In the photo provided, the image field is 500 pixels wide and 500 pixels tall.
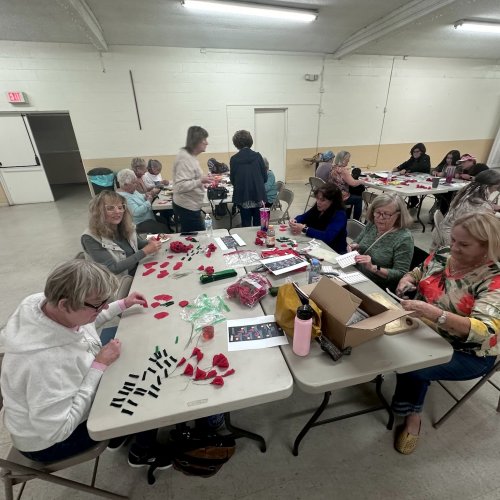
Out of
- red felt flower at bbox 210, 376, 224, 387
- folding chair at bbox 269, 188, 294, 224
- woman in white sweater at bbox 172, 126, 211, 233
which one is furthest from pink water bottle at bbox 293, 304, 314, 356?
folding chair at bbox 269, 188, 294, 224

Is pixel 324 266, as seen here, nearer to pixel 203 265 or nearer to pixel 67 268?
pixel 203 265

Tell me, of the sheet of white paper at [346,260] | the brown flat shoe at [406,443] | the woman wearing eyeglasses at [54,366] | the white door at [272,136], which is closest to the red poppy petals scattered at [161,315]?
the woman wearing eyeglasses at [54,366]

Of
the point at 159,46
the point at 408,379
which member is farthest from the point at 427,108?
the point at 408,379

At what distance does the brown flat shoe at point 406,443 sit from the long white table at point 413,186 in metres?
3.01

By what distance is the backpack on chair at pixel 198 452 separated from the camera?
53.1 inches

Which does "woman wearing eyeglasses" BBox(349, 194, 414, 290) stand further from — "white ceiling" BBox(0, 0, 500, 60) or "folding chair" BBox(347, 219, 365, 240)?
"white ceiling" BBox(0, 0, 500, 60)

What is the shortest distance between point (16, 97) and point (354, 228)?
702cm

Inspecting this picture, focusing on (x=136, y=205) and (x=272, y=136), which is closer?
(x=136, y=205)

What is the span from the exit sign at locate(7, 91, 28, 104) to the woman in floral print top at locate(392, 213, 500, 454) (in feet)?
24.9

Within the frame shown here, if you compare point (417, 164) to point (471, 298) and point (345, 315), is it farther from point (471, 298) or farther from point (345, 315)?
point (345, 315)

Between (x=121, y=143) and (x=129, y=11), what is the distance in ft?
8.63

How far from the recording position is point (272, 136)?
7.05m

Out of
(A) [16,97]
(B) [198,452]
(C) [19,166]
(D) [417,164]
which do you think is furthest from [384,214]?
(C) [19,166]

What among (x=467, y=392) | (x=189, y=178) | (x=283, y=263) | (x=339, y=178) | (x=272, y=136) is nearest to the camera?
(x=467, y=392)
